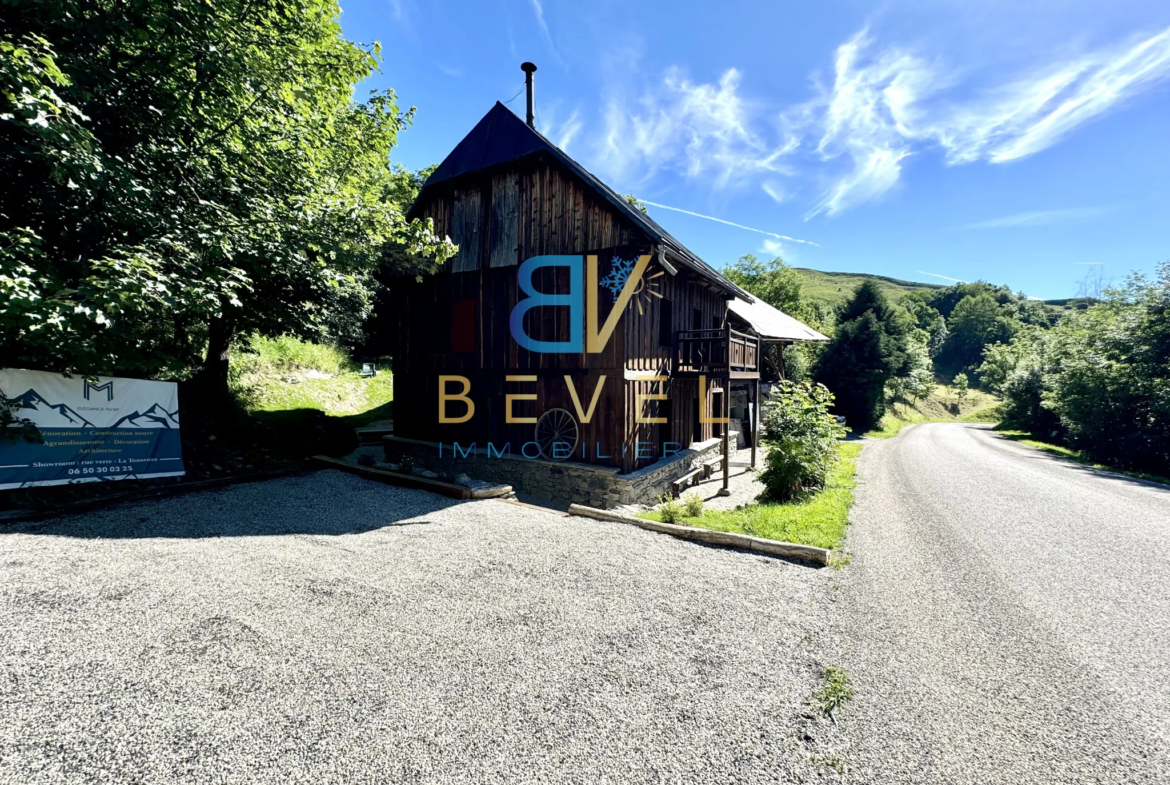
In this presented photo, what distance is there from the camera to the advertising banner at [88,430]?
20.9 ft

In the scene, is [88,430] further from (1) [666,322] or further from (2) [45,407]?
(1) [666,322]

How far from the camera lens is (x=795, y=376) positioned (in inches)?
1062

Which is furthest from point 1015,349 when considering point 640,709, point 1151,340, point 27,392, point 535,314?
point 27,392

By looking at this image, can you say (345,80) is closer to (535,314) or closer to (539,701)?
(535,314)

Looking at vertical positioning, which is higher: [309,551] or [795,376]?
[795,376]

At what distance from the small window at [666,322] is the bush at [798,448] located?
359 cm

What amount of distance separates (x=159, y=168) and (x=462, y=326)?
6546mm

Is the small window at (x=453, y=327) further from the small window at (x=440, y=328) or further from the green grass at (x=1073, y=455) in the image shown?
the green grass at (x=1073, y=455)

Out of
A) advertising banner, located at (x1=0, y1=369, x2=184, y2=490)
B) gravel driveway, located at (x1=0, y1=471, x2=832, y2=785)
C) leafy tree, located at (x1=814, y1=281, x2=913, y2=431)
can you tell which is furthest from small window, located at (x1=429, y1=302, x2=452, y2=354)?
leafy tree, located at (x1=814, y1=281, x2=913, y2=431)

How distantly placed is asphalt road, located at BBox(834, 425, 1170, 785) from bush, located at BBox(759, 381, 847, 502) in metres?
1.25

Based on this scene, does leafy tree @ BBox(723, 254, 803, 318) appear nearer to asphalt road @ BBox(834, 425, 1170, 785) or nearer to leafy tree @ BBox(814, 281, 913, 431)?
leafy tree @ BBox(814, 281, 913, 431)

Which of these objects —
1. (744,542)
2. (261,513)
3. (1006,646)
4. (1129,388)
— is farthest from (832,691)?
(1129,388)

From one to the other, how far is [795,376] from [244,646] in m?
28.5

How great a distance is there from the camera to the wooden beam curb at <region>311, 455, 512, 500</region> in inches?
353
